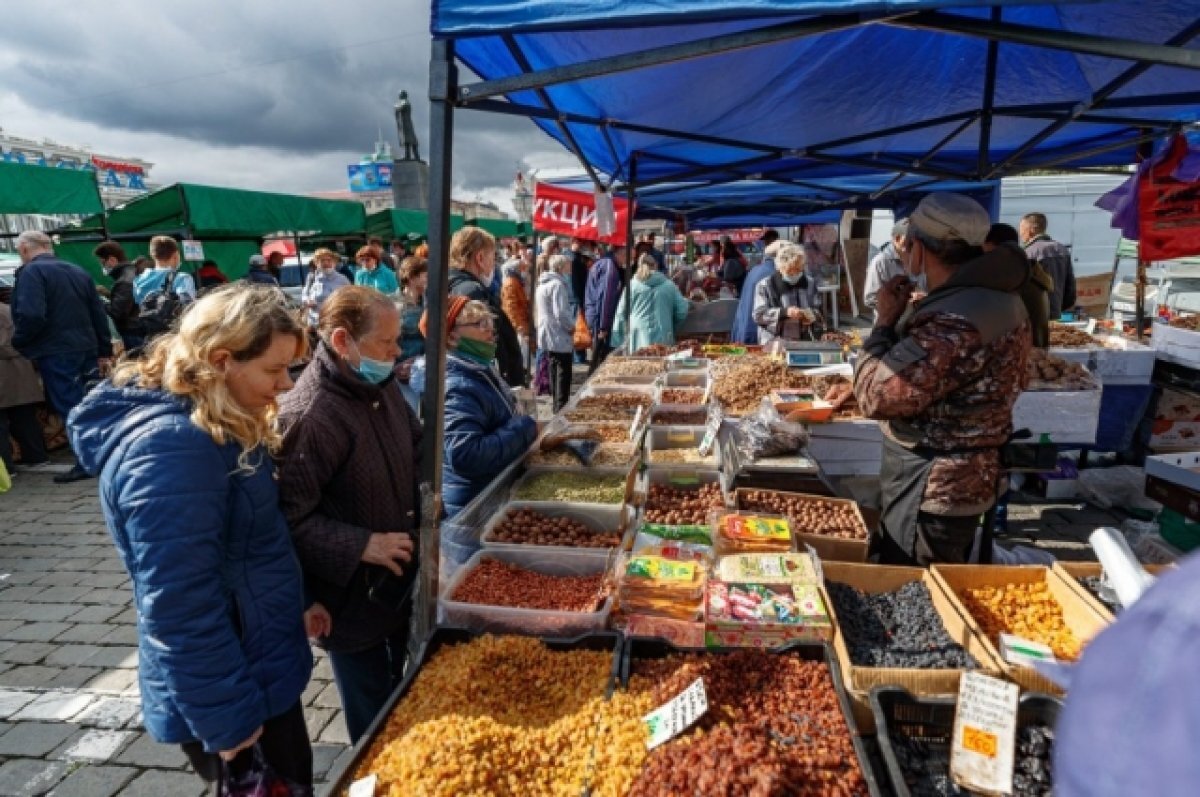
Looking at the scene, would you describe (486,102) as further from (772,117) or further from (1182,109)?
(1182,109)

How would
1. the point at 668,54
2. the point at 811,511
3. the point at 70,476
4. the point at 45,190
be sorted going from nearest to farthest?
1. the point at 668,54
2. the point at 811,511
3. the point at 70,476
4. the point at 45,190

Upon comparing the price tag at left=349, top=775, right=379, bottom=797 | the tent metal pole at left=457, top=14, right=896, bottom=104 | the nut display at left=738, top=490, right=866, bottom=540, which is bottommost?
the price tag at left=349, top=775, right=379, bottom=797

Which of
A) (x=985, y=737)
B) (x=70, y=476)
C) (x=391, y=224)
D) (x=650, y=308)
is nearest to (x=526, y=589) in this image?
(x=985, y=737)

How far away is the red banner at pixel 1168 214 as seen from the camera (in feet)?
15.7

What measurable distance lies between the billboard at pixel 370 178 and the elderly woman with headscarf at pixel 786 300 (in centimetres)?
9294

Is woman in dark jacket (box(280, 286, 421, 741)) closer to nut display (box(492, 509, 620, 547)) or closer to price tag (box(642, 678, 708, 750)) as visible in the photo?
nut display (box(492, 509, 620, 547))

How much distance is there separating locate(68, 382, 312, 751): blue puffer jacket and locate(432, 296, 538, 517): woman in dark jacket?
40.6 inches

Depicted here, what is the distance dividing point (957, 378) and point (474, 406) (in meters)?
1.88

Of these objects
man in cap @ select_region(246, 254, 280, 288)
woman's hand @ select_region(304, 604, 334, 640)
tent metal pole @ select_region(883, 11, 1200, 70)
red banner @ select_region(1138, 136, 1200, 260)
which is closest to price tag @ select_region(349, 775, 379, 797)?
woman's hand @ select_region(304, 604, 334, 640)

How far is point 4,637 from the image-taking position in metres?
3.73

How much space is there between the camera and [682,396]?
487cm

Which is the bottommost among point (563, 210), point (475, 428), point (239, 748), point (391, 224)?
point (239, 748)

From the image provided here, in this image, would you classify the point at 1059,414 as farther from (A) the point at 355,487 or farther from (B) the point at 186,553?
(B) the point at 186,553

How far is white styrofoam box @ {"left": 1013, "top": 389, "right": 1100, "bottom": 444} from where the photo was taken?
14.4 feet
